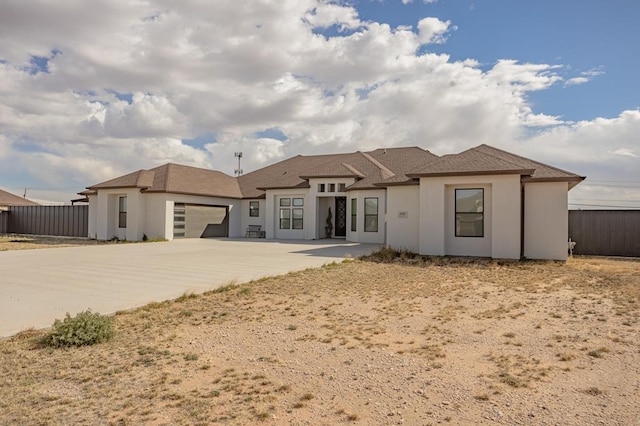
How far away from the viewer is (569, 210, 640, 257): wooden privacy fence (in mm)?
18281

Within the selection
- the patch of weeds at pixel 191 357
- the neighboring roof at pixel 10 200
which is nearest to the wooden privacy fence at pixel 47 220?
the neighboring roof at pixel 10 200

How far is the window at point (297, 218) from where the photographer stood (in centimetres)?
2611

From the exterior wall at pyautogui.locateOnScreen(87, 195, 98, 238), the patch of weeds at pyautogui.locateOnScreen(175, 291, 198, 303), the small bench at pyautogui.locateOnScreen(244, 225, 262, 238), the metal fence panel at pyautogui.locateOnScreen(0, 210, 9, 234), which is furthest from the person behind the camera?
the metal fence panel at pyautogui.locateOnScreen(0, 210, 9, 234)

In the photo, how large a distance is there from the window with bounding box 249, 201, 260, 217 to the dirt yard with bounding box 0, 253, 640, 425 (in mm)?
20813

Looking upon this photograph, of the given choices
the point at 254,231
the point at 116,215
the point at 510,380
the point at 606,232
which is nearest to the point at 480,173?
the point at 606,232

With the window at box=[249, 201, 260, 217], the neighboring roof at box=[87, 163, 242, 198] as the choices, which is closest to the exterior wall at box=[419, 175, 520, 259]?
the neighboring roof at box=[87, 163, 242, 198]

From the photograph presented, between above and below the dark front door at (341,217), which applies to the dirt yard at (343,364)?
below

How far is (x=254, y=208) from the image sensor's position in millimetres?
29562

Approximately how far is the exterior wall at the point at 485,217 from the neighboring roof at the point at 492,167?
1.11 feet

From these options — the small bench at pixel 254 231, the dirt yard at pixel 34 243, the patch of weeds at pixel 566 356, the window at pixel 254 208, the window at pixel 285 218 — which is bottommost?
the patch of weeds at pixel 566 356

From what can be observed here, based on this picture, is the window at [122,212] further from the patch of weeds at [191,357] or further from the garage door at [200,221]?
the patch of weeds at [191,357]

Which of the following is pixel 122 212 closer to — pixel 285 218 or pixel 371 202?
pixel 285 218

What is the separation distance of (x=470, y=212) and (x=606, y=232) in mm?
7389

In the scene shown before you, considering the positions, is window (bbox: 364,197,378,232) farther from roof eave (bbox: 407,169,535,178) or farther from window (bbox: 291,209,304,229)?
roof eave (bbox: 407,169,535,178)
